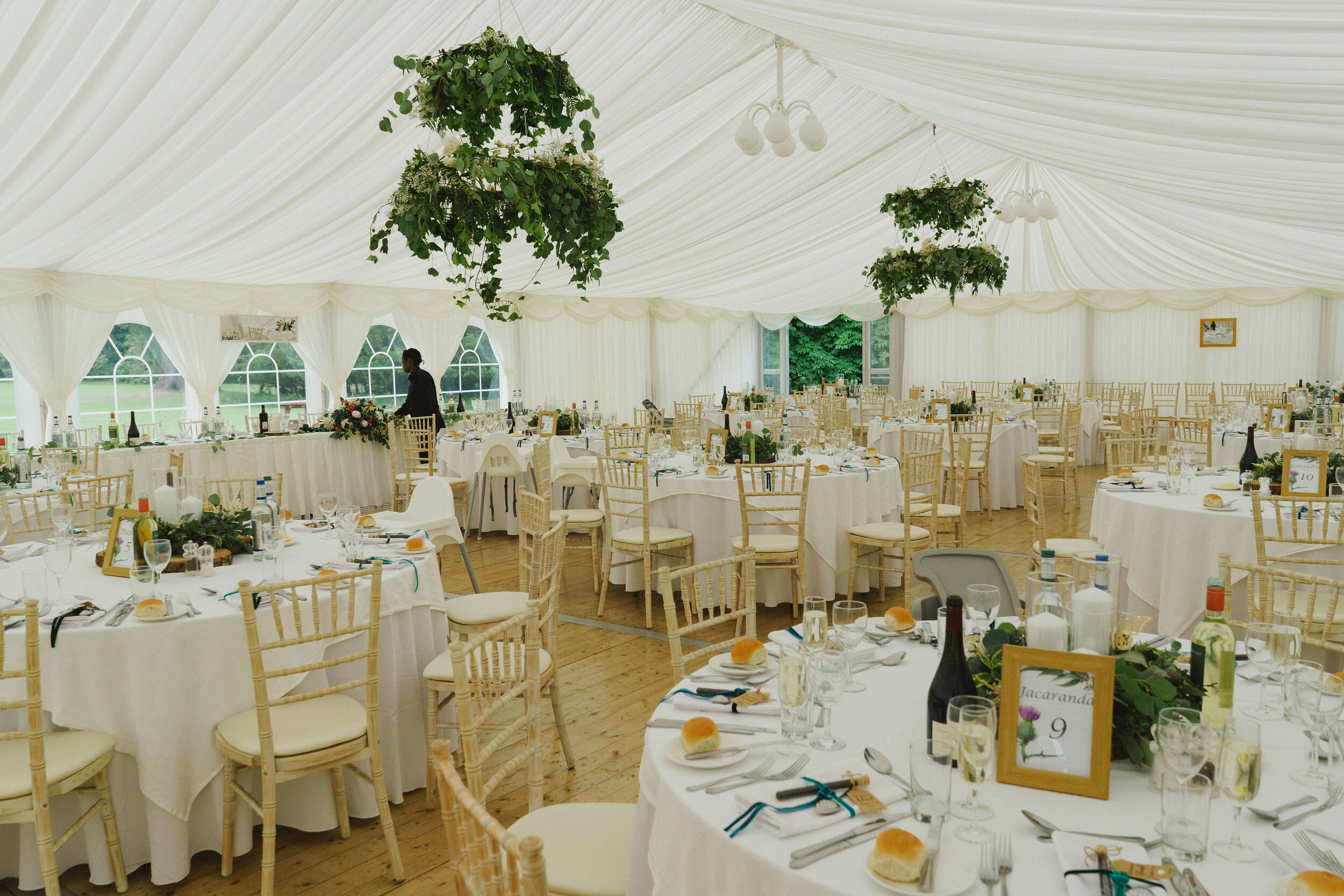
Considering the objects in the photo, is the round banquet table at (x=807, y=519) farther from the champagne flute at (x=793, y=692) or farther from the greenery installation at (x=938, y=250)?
the champagne flute at (x=793, y=692)

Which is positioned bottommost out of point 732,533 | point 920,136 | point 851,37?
point 732,533

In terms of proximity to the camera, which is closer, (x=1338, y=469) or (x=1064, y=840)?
(x=1064, y=840)

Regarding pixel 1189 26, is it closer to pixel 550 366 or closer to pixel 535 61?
pixel 535 61

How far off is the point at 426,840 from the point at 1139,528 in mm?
4054

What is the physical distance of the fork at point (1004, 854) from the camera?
4.90 feet

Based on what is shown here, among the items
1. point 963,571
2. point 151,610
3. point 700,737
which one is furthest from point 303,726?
point 963,571

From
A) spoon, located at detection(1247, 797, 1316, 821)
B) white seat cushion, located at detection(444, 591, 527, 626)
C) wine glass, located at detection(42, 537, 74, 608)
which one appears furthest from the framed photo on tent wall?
wine glass, located at detection(42, 537, 74, 608)

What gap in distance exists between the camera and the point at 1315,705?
6.24 feet

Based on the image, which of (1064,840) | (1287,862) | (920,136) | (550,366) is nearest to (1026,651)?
(1064,840)

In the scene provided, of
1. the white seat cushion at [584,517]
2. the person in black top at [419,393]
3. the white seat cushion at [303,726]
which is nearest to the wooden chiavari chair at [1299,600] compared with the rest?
the white seat cushion at [303,726]

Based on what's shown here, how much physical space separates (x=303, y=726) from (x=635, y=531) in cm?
340

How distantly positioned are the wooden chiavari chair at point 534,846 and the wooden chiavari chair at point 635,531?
10.9 feet

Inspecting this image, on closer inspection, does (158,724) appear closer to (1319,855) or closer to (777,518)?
(1319,855)

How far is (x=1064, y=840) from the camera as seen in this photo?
5.11 feet
